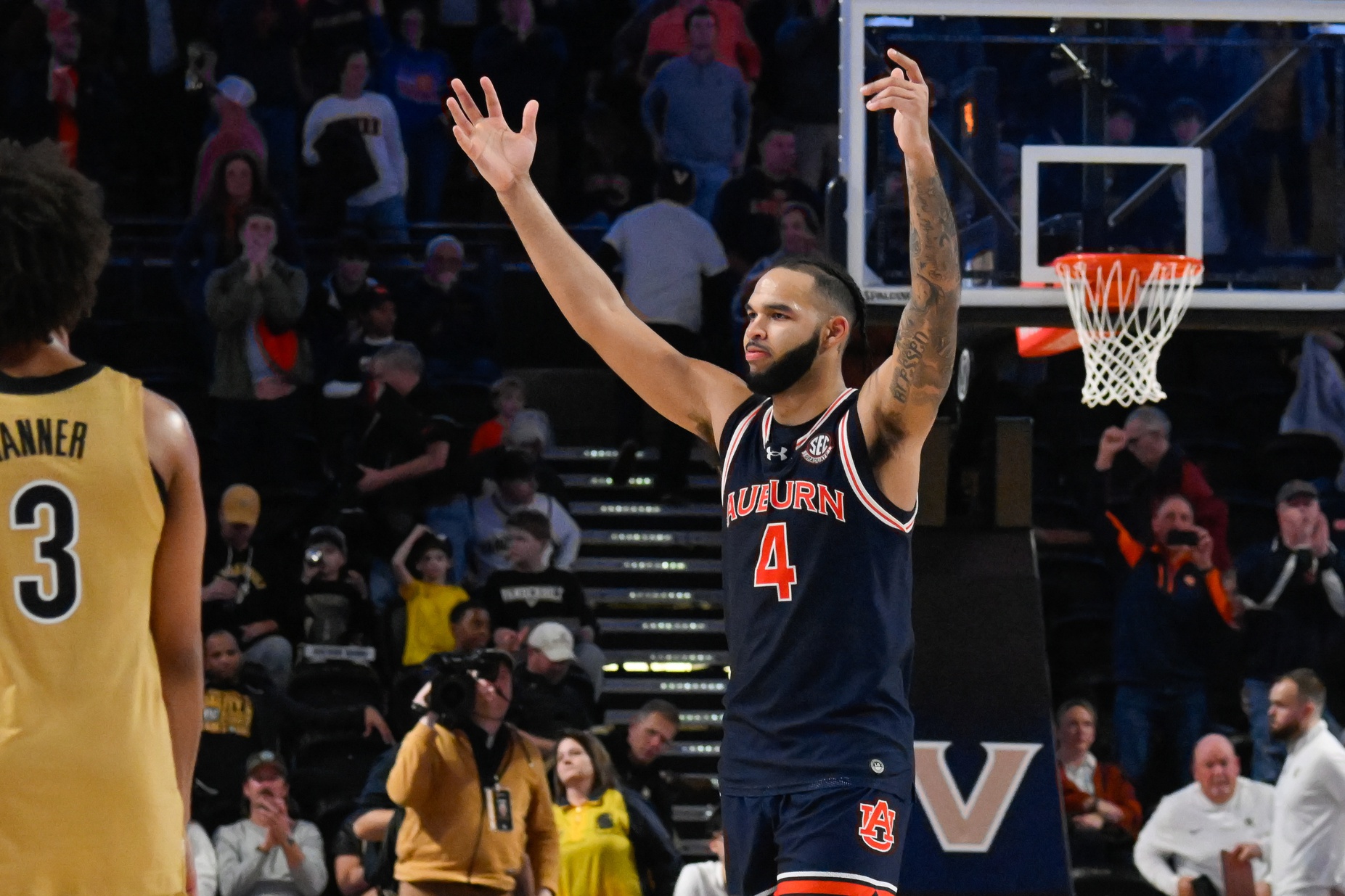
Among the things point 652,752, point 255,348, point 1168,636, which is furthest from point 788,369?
point 255,348

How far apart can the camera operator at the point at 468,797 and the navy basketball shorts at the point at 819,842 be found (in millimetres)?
4182

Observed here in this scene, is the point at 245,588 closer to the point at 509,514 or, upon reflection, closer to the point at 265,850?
the point at 509,514

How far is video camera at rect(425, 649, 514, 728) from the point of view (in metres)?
8.48

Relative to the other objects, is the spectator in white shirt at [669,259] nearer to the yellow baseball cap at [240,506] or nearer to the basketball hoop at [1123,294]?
the yellow baseball cap at [240,506]

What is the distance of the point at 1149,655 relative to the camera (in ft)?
37.0

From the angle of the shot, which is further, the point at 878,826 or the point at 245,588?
the point at 245,588

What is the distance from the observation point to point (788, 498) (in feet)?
14.6

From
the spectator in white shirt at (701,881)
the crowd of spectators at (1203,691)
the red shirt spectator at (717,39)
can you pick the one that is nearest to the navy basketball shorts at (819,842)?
the spectator in white shirt at (701,881)

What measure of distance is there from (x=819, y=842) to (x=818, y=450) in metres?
0.92

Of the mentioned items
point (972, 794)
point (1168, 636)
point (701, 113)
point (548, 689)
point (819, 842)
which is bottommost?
point (972, 794)

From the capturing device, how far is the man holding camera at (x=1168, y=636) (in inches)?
441

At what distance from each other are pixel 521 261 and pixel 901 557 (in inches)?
409

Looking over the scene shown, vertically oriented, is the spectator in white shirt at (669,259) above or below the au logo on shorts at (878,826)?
above

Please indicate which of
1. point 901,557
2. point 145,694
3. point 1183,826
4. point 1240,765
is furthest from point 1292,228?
point 145,694
